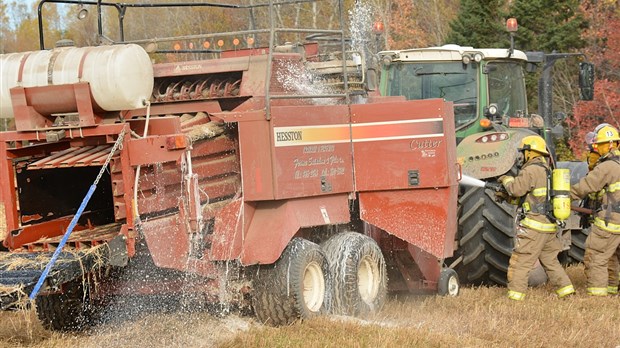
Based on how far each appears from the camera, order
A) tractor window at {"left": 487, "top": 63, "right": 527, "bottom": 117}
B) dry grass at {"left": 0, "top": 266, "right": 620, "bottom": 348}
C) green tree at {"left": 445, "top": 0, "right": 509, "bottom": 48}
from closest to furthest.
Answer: dry grass at {"left": 0, "top": 266, "right": 620, "bottom": 348}
tractor window at {"left": 487, "top": 63, "right": 527, "bottom": 117}
green tree at {"left": 445, "top": 0, "right": 509, "bottom": 48}

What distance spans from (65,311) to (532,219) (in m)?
4.25

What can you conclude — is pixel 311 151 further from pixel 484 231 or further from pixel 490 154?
pixel 490 154

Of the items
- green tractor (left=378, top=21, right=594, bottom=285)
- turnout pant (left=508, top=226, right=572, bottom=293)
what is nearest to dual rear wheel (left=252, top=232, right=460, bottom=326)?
turnout pant (left=508, top=226, right=572, bottom=293)

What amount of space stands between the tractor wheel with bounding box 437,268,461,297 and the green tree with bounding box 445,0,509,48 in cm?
1760

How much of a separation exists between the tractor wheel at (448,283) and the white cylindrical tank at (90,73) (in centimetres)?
335

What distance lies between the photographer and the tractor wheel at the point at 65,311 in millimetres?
7676

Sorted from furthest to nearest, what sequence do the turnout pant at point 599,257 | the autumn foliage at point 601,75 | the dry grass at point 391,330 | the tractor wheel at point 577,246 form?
the autumn foliage at point 601,75 → the tractor wheel at point 577,246 → the turnout pant at point 599,257 → the dry grass at point 391,330

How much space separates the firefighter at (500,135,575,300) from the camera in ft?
29.2

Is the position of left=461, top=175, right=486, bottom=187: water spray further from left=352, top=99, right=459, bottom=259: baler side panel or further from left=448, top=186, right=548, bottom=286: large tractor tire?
left=352, top=99, right=459, bottom=259: baler side panel

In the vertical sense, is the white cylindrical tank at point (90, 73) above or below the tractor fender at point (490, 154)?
above

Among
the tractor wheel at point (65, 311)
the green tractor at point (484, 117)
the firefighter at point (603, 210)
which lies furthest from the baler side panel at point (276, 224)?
the firefighter at point (603, 210)

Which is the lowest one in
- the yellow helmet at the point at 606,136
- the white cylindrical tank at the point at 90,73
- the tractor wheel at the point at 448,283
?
the tractor wheel at the point at 448,283

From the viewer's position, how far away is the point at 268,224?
24.2 ft

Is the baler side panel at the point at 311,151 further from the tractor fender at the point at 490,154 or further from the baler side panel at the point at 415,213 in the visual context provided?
the tractor fender at the point at 490,154
